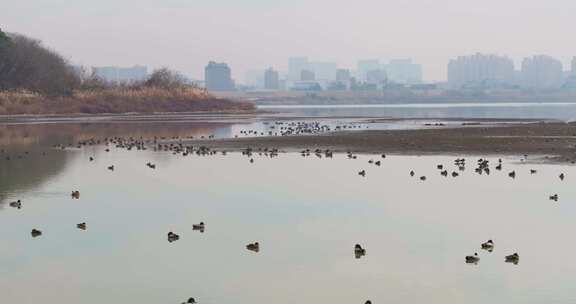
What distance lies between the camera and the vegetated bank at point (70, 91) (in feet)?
365

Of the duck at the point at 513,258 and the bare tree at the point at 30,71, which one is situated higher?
the bare tree at the point at 30,71

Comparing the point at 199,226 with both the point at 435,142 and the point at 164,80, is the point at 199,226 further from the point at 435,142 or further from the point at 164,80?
the point at 164,80

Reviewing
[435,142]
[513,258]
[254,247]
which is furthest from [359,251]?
[435,142]

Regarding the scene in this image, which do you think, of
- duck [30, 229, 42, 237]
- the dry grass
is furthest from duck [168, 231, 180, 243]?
the dry grass

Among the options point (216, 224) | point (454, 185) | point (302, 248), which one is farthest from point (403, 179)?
point (302, 248)

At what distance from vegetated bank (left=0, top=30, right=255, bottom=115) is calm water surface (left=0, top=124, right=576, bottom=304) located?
74.6 m

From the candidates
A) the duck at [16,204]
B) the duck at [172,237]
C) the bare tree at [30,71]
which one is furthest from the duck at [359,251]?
the bare tree at [30,71]

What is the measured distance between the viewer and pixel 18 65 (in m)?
119

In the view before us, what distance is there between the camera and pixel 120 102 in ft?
387

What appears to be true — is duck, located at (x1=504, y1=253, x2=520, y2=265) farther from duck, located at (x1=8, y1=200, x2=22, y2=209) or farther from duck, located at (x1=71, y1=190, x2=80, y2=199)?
duck, located at (x1=71, y1=190, x2=80, y2=199)

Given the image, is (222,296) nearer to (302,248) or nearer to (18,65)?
(302,248)

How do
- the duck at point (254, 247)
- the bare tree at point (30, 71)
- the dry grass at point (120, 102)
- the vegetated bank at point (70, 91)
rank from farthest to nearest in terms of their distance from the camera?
the bare tree at point (30, 71) < the vegetated bank at point (70, 91) < the dry grass at point (120, 102) < the duck at point (254, 247)

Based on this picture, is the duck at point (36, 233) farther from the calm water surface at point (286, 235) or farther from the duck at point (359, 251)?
the duck at point (359, 251)

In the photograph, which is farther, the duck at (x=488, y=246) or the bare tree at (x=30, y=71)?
A: the bare tree at (x=30, y=71)
